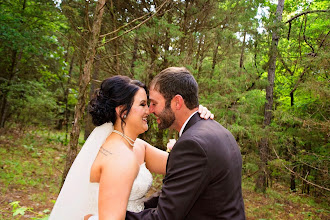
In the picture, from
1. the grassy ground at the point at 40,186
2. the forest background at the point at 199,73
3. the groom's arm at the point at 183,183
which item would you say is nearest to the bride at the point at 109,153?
the groom's arm at the point at 183,183

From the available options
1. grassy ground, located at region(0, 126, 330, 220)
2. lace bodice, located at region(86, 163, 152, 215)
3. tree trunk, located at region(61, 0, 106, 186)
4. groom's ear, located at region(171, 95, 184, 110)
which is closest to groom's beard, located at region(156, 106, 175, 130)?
groom's ear, located at region(171, 95, 184, 110)

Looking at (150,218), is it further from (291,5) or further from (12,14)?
(291,5)

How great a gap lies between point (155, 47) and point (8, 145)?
820cm

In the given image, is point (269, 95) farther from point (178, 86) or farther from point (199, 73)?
point (178, 86)

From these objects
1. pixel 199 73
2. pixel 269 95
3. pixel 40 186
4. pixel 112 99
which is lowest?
pixel 40 186

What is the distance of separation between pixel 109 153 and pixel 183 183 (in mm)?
981

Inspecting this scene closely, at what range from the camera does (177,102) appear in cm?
235

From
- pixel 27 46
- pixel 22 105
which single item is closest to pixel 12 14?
pixel 27 46

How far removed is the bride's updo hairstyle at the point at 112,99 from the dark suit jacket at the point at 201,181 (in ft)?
3.31

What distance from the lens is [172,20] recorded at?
32.7 feet

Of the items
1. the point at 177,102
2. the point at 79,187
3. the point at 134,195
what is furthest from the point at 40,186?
the point at 177,102

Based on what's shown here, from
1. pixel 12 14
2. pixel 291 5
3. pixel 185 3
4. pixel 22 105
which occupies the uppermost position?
pixel 291 5

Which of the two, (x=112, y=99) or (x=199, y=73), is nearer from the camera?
(x=112, y=99)

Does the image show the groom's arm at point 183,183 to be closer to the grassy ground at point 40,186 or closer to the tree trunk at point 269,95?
the grassy ground at point 40,186
